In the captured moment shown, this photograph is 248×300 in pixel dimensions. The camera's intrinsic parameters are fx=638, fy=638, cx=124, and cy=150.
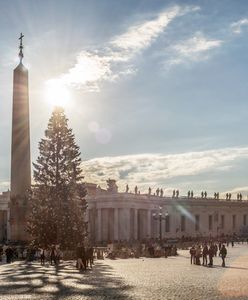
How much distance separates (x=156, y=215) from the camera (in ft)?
230

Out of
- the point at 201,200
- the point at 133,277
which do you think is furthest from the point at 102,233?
the point at 133,277

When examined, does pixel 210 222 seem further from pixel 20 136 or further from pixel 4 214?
pixel 20 136

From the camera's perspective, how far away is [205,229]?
109562mm

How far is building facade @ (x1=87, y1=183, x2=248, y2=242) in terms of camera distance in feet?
280

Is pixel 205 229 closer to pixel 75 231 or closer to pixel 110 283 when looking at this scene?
pixel 75 231

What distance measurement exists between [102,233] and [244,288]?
66.6 m

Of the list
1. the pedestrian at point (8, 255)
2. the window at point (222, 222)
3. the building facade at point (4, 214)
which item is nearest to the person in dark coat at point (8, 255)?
the pedestrian at point (8, 255)

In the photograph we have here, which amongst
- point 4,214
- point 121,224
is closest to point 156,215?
point 121,224

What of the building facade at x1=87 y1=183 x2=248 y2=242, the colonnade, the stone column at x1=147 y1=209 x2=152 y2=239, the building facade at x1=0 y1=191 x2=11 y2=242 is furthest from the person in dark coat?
the building facade at x1=0 y1=191 x2=11 y2=242

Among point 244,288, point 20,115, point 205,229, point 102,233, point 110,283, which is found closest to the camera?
point 244,288

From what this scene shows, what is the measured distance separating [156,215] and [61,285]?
4791cm

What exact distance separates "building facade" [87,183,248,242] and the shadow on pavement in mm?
39764

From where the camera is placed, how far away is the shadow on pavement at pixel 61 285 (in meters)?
19.7

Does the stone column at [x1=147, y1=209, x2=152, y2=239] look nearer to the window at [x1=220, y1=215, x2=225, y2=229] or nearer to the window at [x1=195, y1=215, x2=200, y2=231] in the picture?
the window at [x1=195, y1=215, x2=200, y2=231]
